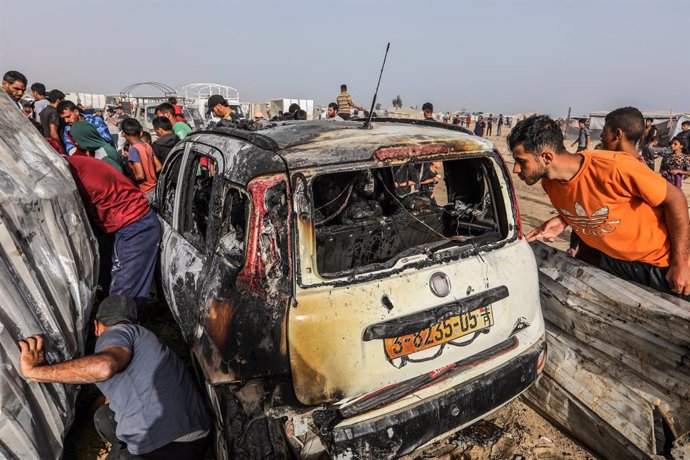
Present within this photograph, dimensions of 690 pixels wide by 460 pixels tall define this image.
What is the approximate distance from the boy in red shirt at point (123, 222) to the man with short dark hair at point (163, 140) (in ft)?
8.59

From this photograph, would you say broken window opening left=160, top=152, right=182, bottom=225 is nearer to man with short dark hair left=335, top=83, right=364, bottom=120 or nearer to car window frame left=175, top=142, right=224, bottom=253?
car window frame left=175, top=142, right=224, bottom=253

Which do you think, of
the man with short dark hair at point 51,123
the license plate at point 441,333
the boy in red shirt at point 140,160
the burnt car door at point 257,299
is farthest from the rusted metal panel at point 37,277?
the man with short dark hair at point 51,123

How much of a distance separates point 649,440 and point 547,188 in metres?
1.42

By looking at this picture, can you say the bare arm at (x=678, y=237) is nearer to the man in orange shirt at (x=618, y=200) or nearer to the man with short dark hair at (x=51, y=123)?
the man in orange shirt at (x=618, y=200)

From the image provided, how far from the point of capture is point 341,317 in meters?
1.89

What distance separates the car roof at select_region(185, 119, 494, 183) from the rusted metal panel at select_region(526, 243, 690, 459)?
3.39 feet

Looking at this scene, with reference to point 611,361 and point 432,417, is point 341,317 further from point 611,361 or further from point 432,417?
point 611,361

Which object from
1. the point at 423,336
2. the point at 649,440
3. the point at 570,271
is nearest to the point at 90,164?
the point at 423,336

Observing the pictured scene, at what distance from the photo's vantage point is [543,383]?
9.05 ft

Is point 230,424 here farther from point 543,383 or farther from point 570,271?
point 570,271

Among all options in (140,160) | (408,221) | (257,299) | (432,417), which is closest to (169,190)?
(140,160)

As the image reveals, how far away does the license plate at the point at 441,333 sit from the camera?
6.47 ft

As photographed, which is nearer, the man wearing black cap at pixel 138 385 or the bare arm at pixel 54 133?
the man wearing black cap at pixel 138 385

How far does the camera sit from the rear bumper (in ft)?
6.17
